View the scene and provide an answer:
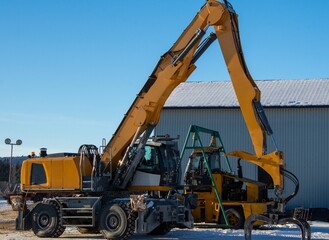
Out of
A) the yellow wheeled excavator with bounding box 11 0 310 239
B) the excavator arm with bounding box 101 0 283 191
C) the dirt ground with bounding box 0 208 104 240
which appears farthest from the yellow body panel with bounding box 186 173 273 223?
the dirt ground with bounding box 0 208 104 240

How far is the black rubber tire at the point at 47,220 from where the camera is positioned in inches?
831

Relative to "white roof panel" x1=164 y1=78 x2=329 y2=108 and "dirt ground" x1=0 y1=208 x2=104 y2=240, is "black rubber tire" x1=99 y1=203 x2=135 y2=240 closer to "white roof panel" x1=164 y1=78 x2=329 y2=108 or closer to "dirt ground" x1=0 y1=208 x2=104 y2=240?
Result: "dirt ground" x1=0 y1=208 x2=104 y2=240

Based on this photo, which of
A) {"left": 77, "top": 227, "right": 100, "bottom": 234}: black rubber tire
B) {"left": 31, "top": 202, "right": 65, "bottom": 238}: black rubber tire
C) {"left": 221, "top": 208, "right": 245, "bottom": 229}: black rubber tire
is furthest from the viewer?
{"left": 221, "top": 208, "right": 245, "bottom": 229}: black rubber tire

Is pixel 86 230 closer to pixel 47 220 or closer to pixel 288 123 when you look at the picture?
pixel 47 220

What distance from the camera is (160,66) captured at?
845 inches

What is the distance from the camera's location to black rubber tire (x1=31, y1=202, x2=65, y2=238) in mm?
21109

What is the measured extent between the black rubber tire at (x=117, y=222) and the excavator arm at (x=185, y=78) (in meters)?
1.54

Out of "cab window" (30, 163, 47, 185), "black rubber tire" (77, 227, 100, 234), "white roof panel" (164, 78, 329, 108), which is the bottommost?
"black rubber tire" (77, 227, 100, 234)

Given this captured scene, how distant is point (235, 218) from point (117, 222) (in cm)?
663

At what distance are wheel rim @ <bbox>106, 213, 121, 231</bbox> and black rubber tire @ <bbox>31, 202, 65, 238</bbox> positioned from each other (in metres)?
2.01

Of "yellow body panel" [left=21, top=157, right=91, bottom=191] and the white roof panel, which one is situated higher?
the white roof panel

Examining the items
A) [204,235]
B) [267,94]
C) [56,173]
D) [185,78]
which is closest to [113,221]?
[56,173]

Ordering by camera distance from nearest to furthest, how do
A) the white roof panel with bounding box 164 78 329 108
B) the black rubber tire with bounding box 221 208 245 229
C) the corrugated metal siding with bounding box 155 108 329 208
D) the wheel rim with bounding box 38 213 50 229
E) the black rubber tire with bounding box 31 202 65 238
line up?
1. the black rubber tire with bounding box 31 202 65 238
2. the wheel rim with bounding box 38 213 50 229
3. the black rubber tire with bounding box 221 208 245 229
4. the corrugated metal siding with bounding box 155 108 329 208
5. the white roof panel with bounding box 164 78 329 108

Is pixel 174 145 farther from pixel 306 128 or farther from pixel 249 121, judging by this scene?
pixel 306 128
